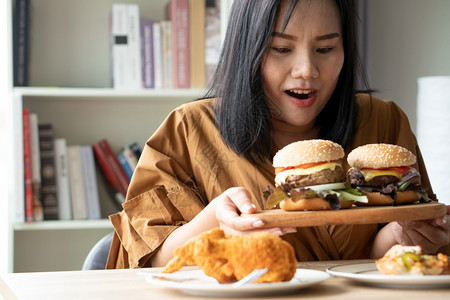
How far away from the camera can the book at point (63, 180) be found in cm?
267

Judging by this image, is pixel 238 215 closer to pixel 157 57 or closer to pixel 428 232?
pixel 428 232

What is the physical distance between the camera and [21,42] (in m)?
2.58

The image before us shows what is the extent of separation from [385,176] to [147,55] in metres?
1.52

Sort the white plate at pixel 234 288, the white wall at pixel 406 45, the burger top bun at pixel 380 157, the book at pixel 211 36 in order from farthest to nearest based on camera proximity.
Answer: the white wall at pixel 406 45 → the book at pixel 211 36 → the burger top bun at pixel 380 157 → the white plate at pixel 234 288

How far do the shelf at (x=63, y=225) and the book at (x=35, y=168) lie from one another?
0.10ft

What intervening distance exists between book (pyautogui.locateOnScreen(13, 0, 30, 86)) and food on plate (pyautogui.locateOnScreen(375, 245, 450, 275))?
1978 millimetres

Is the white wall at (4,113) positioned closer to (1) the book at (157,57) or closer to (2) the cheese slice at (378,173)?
(1) the book at (157,57)

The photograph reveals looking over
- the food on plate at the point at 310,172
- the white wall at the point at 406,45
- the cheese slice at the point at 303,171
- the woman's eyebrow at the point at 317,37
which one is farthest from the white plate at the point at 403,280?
the white wall at the point at 406,45

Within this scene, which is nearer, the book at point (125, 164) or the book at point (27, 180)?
the book at point (27, 180)

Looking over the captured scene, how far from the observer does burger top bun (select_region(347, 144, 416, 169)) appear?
4.64 ft

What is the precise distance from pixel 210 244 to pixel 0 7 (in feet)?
6.52

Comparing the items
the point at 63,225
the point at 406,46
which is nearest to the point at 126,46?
the point at 63,225

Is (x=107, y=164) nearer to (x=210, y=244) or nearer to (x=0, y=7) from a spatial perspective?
(x=0, y=7)

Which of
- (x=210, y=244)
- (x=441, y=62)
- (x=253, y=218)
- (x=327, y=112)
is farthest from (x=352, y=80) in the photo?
(x=441, y=62)
